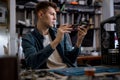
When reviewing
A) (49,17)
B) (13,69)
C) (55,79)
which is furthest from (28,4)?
(13,69)

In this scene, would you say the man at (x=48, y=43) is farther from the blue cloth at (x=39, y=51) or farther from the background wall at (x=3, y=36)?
the background wall at (x=3, y=36)

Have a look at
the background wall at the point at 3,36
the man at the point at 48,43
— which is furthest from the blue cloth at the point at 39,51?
the background wall at the point at 3,36

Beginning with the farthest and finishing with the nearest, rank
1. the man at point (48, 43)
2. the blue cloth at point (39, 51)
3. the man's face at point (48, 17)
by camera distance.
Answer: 1. the man's face at point (48, 17)
2. the man at point (48, 43)
3. the blue cloth at point (39, 51)

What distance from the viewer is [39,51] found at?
5.76ft

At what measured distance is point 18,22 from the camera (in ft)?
12.0

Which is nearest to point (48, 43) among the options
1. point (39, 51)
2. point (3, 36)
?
point (39, 51)

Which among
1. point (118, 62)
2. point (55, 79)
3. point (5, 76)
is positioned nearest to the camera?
point (5, 76)

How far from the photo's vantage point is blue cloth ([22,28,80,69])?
167 cm

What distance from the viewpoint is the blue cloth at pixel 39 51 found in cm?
167

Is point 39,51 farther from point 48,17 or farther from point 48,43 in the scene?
point 48,17

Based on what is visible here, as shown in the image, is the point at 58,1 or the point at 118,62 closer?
the point at 118,62

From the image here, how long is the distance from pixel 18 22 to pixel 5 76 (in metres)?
3.29

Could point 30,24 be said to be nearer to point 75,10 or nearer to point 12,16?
point 12,16

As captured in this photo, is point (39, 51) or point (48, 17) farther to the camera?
point (48, 17)
